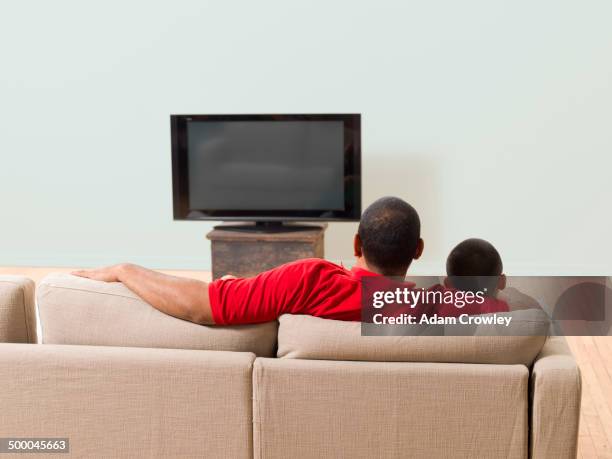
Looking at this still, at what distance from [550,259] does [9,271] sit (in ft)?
12.5

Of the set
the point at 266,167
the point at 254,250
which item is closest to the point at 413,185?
the point at 266,167

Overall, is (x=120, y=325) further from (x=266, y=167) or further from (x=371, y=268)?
(x=266, y=167)

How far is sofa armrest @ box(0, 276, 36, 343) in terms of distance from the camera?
1.98 meters

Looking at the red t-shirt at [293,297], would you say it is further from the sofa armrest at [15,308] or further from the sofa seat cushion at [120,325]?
the sofa armrest at [15,308]

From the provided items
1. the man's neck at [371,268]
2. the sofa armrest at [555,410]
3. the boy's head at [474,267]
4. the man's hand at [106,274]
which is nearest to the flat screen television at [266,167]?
the boy's head at [474,267]

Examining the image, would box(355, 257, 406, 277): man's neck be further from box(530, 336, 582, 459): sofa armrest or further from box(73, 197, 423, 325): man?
box(530, 336, 582, 459): sofa armrest

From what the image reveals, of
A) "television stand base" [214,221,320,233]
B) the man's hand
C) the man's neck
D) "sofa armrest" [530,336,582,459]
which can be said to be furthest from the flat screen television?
"sofa armrest" [530,336,582,459]

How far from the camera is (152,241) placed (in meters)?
6.11

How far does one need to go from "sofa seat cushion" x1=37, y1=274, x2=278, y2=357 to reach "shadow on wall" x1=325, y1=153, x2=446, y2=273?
3857 millimetres

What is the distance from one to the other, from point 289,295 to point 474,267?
0.53 m

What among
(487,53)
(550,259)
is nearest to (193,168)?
(487,53)

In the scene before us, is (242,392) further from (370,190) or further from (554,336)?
(370,190)

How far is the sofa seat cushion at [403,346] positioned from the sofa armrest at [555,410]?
0.25 ft

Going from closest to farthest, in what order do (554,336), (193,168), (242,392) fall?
1. (242,392)
2. (554,336)
3. (193,168)
